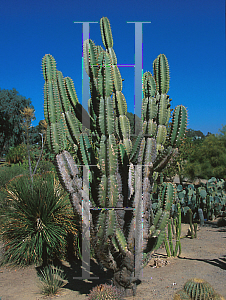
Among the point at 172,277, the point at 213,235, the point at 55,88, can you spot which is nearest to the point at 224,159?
the point at 213,235

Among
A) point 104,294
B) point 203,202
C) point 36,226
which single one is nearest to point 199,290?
point 104,294

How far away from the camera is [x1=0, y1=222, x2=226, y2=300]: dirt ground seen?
437 centimetres

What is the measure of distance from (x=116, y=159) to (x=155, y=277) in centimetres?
257

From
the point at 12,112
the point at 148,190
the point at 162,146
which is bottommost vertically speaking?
the point at 148,190

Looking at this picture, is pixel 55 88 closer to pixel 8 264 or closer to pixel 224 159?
pixel 8 264

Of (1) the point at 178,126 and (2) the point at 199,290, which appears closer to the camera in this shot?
(2) the point at 199,290

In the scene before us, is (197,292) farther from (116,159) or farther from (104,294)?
(116,159)

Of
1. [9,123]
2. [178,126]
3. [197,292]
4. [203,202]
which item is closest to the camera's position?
[197,292]

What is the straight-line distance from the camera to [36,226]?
18.4ft

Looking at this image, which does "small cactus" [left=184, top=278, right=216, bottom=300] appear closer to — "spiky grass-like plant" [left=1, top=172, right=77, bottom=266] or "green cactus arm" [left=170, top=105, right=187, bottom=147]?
Result: "green cactus arm" [left=170, top=105, right=187, bottom=147]

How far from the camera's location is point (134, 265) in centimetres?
407

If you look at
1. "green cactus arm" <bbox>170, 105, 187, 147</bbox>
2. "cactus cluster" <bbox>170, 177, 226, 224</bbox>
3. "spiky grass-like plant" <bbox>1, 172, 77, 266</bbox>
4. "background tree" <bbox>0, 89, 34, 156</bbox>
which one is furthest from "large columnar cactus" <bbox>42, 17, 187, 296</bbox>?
"background tree" <bbox>0, 89, 34, 156</bbox>

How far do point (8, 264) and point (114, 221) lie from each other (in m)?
3.36

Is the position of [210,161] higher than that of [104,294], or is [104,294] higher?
[210,161]
